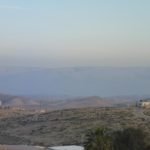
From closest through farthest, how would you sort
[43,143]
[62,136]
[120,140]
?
[120,140] → [43,143] → [62,136]

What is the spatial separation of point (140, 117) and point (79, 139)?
710 inches

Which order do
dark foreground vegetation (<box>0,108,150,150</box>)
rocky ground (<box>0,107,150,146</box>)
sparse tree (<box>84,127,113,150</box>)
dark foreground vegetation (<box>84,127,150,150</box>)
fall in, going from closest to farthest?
sparse tree (<box>84,127,113,150</box>), dark foreground vegetation (<box>84,127,150,150</box>), dark foreground vegetation (<box>0,108,150,150</box>), rocky ground (<box>0,107,150,146</box>)

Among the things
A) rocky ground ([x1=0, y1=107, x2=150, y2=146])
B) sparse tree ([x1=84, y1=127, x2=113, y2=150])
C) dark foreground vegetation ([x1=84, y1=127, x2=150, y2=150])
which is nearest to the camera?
sparse tree ([x1=84, y1=127, x2=113, y2=150])

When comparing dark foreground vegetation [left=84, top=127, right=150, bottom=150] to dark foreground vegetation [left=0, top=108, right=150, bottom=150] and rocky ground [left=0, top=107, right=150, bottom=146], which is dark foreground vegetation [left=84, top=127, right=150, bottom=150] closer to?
dark foreground vegetation [left=0, top=108, right=150, bottom=150]

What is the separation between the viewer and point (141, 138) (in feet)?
121

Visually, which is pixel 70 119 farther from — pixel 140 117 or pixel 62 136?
pixel 62 136

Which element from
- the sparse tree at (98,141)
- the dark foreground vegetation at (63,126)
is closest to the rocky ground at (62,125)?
the dark foreground vegetation at (63,126)

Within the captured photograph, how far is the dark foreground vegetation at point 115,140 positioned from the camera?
3003 cm

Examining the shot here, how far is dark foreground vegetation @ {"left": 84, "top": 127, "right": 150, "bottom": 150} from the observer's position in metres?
30.0

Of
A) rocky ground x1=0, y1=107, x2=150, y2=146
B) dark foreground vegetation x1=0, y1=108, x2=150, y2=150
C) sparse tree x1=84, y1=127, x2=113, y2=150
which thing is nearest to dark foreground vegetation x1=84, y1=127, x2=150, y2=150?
sparse tree x1=84, y1=127, x2=113, y2=150

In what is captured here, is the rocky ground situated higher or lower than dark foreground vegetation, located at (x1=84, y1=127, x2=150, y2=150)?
lower

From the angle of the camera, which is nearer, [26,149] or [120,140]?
[120,140]

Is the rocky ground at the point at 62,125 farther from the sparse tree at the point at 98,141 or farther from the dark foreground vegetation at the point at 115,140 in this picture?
the sparse tree at the point at 98,141

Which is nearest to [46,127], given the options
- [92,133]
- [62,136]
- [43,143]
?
[62,136]
